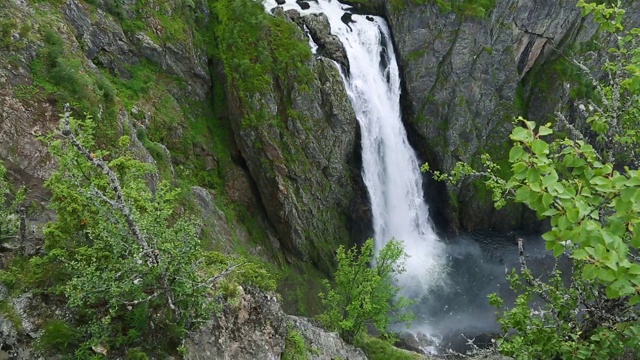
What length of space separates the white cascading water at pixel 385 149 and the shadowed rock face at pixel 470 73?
75.6 inches

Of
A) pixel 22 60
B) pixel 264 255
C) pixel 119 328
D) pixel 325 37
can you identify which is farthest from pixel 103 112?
pixel 325 37

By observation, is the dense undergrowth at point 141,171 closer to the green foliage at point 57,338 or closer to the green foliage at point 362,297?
the green foliage at point 57,338

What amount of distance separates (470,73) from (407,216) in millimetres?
13334

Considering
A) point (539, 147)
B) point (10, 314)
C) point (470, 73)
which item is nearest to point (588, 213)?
Answer: point (539, 147)

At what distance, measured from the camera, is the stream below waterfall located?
100.0 ft

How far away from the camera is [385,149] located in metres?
Answer: 33.5

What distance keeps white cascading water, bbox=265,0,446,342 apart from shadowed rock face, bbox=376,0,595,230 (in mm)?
1921

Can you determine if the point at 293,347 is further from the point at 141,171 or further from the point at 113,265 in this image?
the point at 141,171

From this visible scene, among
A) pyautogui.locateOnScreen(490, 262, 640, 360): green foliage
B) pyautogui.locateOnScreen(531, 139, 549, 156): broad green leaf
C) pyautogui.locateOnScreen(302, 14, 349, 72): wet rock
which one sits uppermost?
pyautogui.locateOnScreen(531, 139, 549, 156): broad green leaf

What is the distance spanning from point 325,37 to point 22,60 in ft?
66.3

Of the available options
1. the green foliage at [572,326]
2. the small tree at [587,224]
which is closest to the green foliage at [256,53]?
the small tree at [587,224]

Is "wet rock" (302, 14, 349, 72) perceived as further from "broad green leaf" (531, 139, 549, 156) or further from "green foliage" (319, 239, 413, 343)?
"broad green leaf" (531, 139, 549, 156)

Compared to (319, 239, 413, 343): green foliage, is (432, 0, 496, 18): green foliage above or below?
above

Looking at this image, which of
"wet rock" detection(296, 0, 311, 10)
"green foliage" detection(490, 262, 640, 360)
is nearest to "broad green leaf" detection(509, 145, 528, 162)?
"green foliage" detection(490, 262, 640, 360)
